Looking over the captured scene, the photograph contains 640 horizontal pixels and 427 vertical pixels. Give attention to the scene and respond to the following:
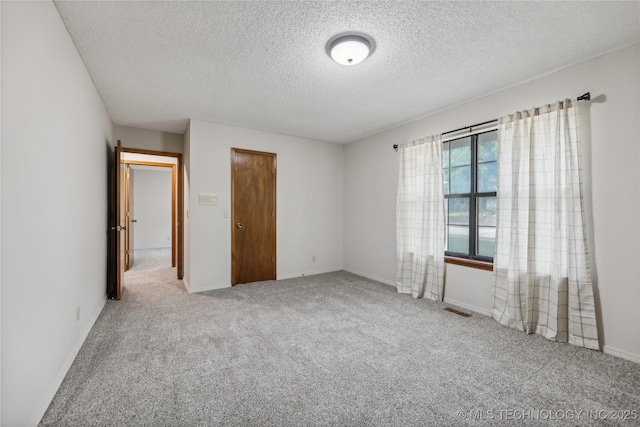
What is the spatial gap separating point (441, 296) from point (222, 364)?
2732 millimetres

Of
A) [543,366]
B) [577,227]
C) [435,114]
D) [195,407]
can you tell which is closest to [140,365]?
[195,407]

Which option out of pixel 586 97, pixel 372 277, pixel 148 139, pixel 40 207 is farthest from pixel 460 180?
pixel 148 139

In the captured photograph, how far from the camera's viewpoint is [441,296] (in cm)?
360

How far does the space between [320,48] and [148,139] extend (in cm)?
352

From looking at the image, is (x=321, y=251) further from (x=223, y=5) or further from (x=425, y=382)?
(x=223, y=5)

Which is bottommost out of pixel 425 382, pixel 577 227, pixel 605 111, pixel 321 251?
pixel 425 382

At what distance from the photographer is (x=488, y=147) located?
3.28 meters

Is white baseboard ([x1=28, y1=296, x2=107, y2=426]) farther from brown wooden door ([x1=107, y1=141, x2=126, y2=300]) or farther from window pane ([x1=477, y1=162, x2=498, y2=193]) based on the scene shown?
window pane ([x1=477, y1=162, x2=498, y2=193])

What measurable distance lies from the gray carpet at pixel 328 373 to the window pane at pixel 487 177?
146 centimetres

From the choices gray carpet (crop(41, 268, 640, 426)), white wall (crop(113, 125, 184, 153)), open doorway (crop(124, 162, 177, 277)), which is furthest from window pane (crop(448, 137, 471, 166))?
open doorway (crop(124, 162, 177, 277))

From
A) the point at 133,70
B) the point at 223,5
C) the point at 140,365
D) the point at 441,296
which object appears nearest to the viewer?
the point at 223,5

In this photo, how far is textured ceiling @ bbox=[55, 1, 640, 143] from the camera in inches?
73.0

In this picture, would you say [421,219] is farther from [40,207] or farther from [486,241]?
[40,207]

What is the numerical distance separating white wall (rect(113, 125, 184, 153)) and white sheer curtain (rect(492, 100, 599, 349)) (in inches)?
184
